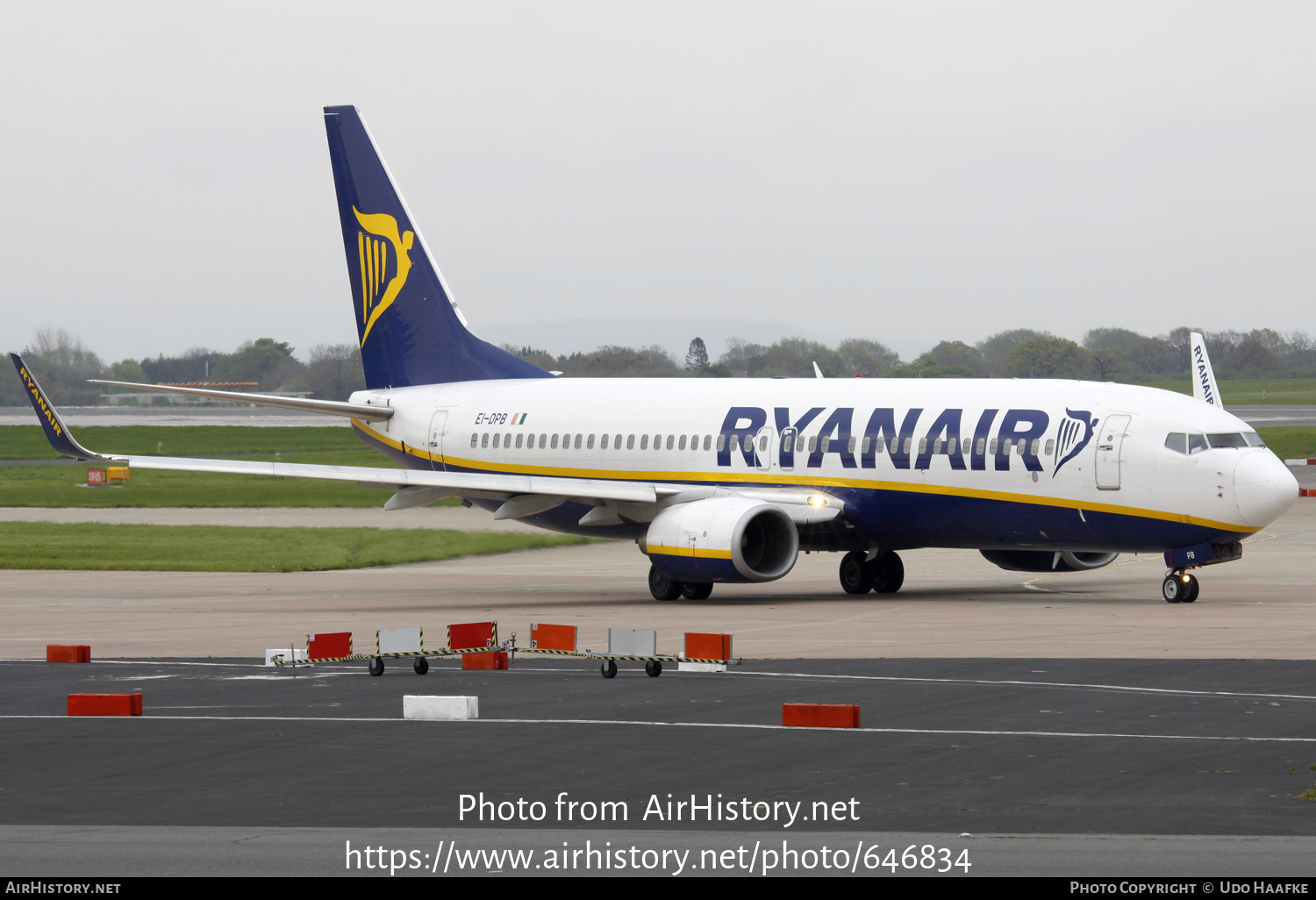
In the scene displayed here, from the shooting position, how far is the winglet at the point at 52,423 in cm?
3344

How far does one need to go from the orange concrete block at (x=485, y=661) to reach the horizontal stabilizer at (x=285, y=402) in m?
11.2

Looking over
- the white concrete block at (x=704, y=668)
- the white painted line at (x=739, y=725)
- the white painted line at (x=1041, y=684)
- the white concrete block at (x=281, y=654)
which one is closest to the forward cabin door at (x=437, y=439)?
the white concrete block at (x=281, y=654)

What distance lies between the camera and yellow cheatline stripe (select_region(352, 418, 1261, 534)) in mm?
31641

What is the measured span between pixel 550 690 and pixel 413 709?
8.47 ft

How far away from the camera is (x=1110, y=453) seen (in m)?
32.0

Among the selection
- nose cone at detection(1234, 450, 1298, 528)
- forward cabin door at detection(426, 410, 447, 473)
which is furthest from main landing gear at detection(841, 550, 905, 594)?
forward cabin door at detection(426, 410, 447, 473)

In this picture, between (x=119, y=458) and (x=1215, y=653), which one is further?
(x=119, y=458)

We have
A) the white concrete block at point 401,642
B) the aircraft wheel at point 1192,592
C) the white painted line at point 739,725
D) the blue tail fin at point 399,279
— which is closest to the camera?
the white painted line at point 739,725

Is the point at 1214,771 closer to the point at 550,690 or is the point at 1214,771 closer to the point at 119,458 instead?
the point at 550,690

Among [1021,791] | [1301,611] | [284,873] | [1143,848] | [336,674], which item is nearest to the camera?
[284,873]

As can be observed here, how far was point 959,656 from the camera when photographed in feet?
80.9

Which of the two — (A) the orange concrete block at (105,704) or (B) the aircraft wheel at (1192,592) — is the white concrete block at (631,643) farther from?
(B) the aircraft wheel at (1192,592)

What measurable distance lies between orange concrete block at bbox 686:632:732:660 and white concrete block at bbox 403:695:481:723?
4.45 metres

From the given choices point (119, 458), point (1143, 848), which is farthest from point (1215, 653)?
point (119, 458)
